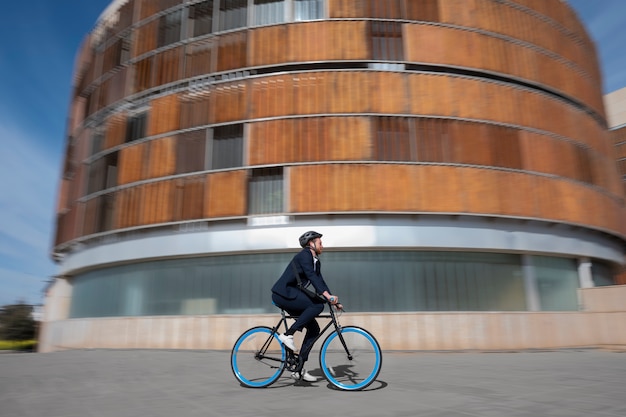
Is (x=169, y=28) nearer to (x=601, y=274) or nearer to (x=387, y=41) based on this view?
(x=387, y=41)

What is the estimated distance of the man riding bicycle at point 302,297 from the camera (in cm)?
511

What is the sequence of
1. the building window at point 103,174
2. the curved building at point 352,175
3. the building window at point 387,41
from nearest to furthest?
the curved building at point 352,175, the building window at point 387,41, the building window at point 103,174

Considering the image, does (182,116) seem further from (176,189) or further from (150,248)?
(150,248)

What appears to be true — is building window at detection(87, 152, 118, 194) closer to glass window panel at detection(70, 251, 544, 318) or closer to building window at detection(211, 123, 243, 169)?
glass window panel at detection(70, 251, 544, 318)

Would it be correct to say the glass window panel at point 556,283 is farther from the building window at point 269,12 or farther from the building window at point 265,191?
the building window at point 269,12

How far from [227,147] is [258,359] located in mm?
11798

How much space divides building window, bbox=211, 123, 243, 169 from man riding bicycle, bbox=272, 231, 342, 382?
10886 millimetres

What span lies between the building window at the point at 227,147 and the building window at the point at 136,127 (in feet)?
12.5

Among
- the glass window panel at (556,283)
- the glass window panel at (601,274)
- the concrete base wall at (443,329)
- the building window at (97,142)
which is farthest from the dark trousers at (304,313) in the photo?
the building window at (97,142)

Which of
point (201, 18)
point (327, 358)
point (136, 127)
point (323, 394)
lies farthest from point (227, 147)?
point (323, 394)

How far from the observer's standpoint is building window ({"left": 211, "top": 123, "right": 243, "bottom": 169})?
1572 centimetres

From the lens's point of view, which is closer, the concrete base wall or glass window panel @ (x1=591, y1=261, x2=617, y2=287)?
the concrete base wall

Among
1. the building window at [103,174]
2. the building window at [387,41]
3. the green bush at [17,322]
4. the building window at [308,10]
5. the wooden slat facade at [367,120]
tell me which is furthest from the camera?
the green bush at [17,322]

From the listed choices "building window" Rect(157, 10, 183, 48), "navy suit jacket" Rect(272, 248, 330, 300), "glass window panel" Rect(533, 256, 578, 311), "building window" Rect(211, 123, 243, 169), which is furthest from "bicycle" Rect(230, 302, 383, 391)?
"building window" Rect(157, 10, 183, 48)
